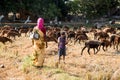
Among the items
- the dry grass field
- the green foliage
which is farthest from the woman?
the green foliage

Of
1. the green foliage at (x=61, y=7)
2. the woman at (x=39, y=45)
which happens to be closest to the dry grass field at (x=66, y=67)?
the woman at (x=39, y=45)

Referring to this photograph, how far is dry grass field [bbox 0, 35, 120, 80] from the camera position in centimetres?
1418

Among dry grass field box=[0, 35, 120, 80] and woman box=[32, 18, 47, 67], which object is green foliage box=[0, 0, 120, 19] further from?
woman box=[32, 18, 47, 67]

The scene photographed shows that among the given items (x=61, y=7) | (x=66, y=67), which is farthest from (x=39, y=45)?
(x=61, y=7)

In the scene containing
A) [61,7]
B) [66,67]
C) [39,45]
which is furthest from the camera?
[61,7]

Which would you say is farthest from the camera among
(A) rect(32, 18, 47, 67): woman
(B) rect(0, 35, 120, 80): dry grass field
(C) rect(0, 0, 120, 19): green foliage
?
(C) rect(0, 0, 120, 19): green foliage

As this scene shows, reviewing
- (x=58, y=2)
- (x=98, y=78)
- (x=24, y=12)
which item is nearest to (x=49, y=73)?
(x=98, y=78)

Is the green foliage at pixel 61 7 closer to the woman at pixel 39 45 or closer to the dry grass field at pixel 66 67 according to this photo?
the dry grass field at pixel 66 67

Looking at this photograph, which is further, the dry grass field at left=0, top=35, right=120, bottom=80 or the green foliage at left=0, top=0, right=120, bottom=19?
the green foliage at left=0, top=0, right=120, bottom=19

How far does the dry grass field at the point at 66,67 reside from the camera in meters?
14.2

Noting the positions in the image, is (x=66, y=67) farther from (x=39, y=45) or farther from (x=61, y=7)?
(x=61, y=7)

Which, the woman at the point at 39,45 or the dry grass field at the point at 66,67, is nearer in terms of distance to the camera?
the dry grass field at the point at 66,67

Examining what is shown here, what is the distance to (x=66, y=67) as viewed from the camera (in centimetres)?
1616

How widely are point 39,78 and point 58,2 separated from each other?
46297mm
